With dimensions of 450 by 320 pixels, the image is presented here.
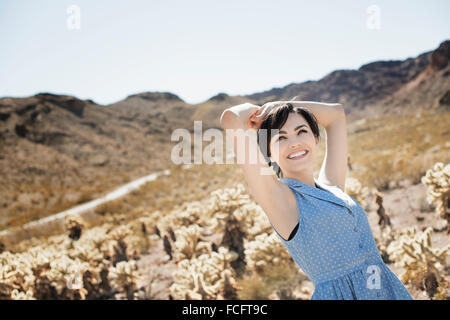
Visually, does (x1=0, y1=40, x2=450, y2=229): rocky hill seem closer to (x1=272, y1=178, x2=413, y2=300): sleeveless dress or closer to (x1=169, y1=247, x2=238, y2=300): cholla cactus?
(x1=169, y1=247, x2=238, y2=300): cholla cactus

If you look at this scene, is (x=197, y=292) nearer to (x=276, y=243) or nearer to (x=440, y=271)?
(x=276, y=243)

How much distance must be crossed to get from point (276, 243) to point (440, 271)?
2.26m

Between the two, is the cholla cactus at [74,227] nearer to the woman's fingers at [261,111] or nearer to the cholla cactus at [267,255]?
the cholla cactus at [267,255]

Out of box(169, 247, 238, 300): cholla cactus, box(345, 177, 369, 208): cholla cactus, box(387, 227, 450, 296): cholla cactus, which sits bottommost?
box(169, 247, 238, 300): cholla cactus

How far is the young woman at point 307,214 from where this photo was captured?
1336 mm

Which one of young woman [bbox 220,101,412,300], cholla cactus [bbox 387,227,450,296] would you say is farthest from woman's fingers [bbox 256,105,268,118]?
cholla cactus [bbox 387,227,450,296]

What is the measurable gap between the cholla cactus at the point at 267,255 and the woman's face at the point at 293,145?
131 inches

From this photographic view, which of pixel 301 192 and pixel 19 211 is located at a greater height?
pixel 301 192

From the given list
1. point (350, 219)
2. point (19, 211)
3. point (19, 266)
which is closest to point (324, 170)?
point (350, 219)

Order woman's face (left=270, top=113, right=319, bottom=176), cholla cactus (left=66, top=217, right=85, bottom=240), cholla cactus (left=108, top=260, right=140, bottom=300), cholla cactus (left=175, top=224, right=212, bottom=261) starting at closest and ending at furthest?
woman's face (left=270, top=113, right=319, bottom=176) → cholla cactus (left=108, top=260, right=140, bottom=300) → cholla cactus (left=175, top=224, right=212, bottom=261) → cholla cactus (left=66, top=217, right=85, bottom=240)

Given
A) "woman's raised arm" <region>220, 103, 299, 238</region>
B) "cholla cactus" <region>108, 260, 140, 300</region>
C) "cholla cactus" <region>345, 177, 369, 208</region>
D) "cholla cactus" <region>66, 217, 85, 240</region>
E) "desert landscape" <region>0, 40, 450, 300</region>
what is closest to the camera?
"woman's raised arm" <region>220, 103, 299, 238</region>

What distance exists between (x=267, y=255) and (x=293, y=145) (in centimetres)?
357

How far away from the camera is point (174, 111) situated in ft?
261

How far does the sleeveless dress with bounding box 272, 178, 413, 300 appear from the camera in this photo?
135 cm
